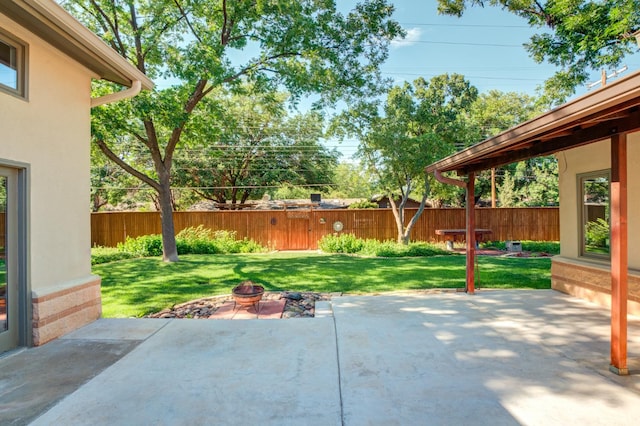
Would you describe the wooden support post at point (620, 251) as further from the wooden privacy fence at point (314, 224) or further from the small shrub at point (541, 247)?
the wooden privacy fence at point (314, 224)

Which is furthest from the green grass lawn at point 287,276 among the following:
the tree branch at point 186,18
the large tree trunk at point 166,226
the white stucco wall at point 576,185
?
the tree branch at point 186,18

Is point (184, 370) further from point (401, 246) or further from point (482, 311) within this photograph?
point (401, 246)

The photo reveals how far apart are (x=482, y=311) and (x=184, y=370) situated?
3.88 meters

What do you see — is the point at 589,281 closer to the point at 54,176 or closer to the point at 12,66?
the point at 54,176

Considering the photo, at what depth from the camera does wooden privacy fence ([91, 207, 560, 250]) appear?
1381 cm

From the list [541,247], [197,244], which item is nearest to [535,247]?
[541,247]

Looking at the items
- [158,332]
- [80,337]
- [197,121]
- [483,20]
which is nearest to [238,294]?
[158,332]

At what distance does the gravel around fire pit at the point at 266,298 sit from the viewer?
5055 mm

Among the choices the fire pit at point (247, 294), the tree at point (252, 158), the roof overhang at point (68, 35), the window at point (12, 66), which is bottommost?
the fire pit at point (247, 294)

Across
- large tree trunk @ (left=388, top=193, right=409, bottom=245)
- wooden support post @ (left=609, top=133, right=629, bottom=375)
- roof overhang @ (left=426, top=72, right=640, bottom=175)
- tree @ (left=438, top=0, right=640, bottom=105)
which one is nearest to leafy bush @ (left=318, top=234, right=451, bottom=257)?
large tree trunk @ (left=388, top=193, right=409, bottom=245)

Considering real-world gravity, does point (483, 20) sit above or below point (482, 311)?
above

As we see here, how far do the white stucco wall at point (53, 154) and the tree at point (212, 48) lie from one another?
4.40m

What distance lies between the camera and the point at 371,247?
12148 mm

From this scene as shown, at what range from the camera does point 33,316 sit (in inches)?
144
